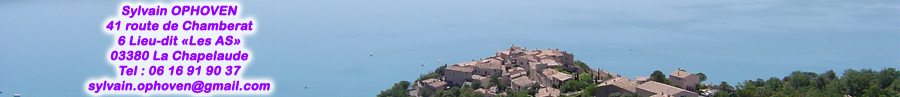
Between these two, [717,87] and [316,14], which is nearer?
[717,87]

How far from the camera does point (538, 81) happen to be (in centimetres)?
1077

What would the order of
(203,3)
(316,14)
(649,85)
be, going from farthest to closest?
(316,14) < (649,85) < (203,3)

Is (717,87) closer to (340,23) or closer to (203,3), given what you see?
(203,3)

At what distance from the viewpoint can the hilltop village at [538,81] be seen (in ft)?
29.0

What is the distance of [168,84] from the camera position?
636 centimetres

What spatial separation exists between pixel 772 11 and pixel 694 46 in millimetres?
7844

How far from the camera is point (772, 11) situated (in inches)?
943

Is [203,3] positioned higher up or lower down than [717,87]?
higher up

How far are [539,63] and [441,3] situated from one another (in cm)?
1580

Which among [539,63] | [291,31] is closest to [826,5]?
[291,31]

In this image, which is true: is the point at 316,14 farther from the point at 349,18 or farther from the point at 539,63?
the point at 539,63

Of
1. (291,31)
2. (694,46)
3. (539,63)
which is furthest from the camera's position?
(291,31)

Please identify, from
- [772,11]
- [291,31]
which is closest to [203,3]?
[291,31]

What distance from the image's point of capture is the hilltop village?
29.0 ft
